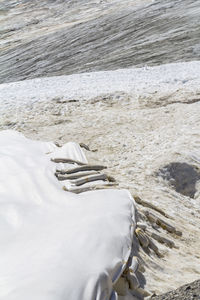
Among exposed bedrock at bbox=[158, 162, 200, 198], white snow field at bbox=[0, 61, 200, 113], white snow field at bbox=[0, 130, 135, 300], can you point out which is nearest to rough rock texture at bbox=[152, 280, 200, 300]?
white snow field at bbox=[0, 130, 135, 300]

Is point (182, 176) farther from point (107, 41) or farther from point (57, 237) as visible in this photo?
point (107, 41)

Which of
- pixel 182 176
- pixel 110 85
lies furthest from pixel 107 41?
pixel 182 176

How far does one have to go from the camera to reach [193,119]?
9.52 metres

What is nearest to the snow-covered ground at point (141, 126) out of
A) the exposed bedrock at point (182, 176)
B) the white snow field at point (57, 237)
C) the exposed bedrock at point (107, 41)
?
the exposed bedrock at point (182, 176)

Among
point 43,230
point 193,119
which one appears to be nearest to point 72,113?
point 193,119

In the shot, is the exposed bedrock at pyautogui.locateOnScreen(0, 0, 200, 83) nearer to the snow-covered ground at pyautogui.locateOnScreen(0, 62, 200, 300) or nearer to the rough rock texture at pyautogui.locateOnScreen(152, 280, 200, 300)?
the snow-covered ground at pyautogui.locateOnScreen(0, 62, 200, 300)

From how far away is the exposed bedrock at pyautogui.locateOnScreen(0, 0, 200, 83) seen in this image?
16.9 metres

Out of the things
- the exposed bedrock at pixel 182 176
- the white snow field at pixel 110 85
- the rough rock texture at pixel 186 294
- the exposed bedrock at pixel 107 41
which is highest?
the rough rock texture at pixel 186 294

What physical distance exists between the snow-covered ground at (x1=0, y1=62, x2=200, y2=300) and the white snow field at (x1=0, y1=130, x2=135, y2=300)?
42cm

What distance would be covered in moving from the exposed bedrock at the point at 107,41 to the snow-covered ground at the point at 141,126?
2477mm

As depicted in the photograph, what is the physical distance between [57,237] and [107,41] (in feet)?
52.0

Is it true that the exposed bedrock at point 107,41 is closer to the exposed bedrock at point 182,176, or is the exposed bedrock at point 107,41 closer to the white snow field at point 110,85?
the white snow field at point 110,85

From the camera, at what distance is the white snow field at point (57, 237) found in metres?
3.17

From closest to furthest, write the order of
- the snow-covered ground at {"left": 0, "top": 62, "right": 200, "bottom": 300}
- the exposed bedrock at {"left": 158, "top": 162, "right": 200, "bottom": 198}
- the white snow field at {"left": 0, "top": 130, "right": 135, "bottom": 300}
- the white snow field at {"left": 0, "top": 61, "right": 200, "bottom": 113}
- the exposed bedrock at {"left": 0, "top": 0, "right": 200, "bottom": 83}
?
the white snow field at {"left": 0, "top": 130, "right": 135, "bottom": 300} → the snow-covered ground at {"left": 0, "top": 62, "right": 200, "bottom": 300} → the exposed bedrock at {"left": 158, "top": 162, "right": 200, "bottom": 198} → the white snow field at {"left": 0, "top": 61, "right": 200, "bottom": 113} → the exposed bedrock at {"left": 0, "top": 0, "right": 200, "bottom": 83}
